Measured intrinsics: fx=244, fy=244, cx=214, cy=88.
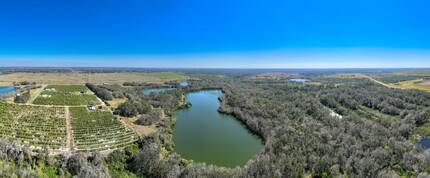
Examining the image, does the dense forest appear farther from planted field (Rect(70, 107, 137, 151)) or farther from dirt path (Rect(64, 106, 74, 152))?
dirt path (Rect(64, 106, 74, 152))

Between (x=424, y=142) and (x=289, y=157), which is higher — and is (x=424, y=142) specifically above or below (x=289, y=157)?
below

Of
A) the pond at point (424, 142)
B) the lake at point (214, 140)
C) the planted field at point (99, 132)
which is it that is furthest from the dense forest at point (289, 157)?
the planted field at point (99, 132)

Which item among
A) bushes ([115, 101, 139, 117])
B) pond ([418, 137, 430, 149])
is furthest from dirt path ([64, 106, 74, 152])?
pond ([418, 137, 430, 149])

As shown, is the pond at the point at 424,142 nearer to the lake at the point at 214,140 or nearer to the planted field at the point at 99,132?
the lake at the point at 214,140

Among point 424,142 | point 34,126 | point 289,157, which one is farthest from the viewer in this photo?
point 424,142

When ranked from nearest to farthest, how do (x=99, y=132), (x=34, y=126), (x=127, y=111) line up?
1. (x=99, y=132)
2. (x=34, y=126)
3. (x=127, y=111)

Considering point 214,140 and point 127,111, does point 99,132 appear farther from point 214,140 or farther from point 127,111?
point 214,140

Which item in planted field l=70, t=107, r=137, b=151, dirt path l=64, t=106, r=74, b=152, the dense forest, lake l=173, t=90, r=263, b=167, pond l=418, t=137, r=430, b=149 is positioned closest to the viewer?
the dense forest

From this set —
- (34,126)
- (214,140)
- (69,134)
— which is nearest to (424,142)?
(214,140)
